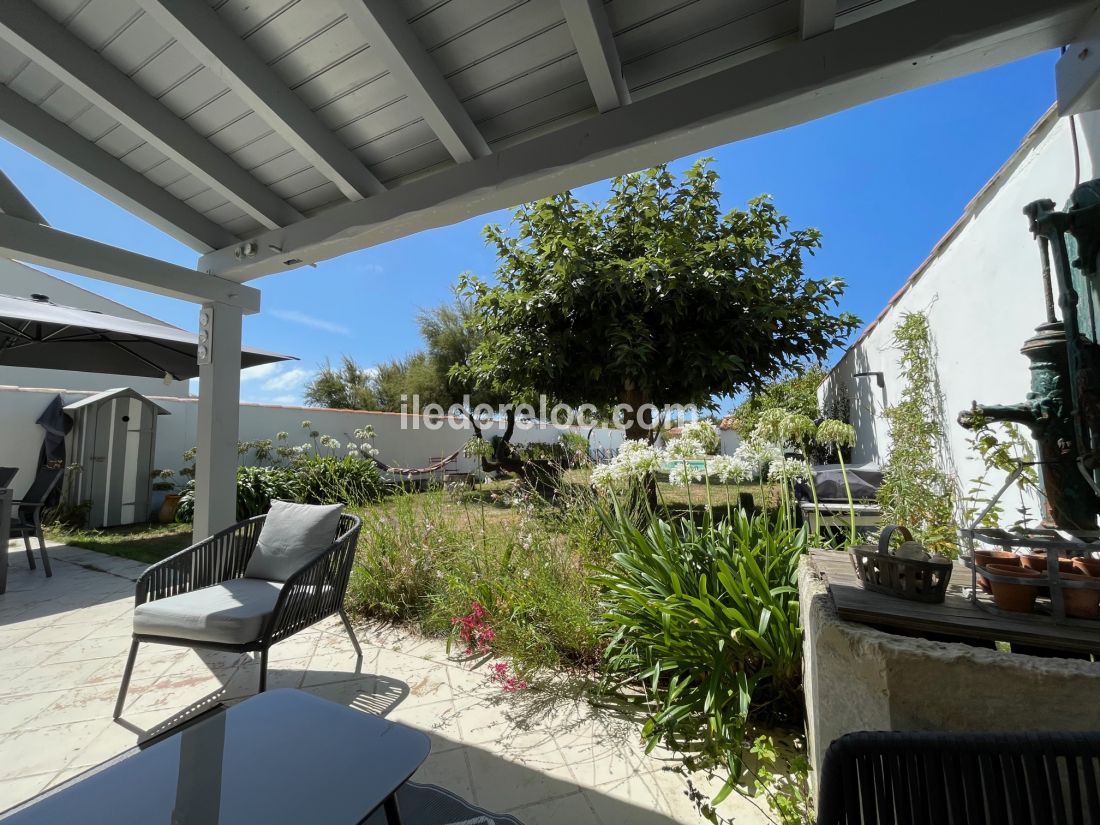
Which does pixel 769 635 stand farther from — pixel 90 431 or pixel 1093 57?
pixel 90 431

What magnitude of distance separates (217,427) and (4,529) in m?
2.30

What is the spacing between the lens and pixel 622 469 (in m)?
2.74

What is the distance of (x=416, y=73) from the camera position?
6.34 feet

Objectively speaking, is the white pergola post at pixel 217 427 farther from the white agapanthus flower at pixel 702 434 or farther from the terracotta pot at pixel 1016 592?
the terracotta pot at pixel 1016 592

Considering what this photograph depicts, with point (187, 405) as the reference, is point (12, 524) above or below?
below

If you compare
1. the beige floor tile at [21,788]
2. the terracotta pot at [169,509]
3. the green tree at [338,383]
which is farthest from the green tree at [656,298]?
the green tree at [338,383]

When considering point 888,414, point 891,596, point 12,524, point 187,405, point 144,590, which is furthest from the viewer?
point 187,405

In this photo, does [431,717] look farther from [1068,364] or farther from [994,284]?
[994,284]

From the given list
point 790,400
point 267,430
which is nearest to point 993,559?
point 267,430

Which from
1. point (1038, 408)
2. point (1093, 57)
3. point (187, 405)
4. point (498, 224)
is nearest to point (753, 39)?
point (1093, 57)

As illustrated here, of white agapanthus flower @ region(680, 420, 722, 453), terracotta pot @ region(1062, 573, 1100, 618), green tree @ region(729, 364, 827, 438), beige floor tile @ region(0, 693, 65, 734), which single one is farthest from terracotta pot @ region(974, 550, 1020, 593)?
green tree @ region(729, 364, 827, 438)

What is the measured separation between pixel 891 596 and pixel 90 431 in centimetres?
860

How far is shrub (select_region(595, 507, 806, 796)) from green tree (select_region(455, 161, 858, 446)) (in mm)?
2792

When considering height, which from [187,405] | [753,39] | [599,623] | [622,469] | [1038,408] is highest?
[753,39]
